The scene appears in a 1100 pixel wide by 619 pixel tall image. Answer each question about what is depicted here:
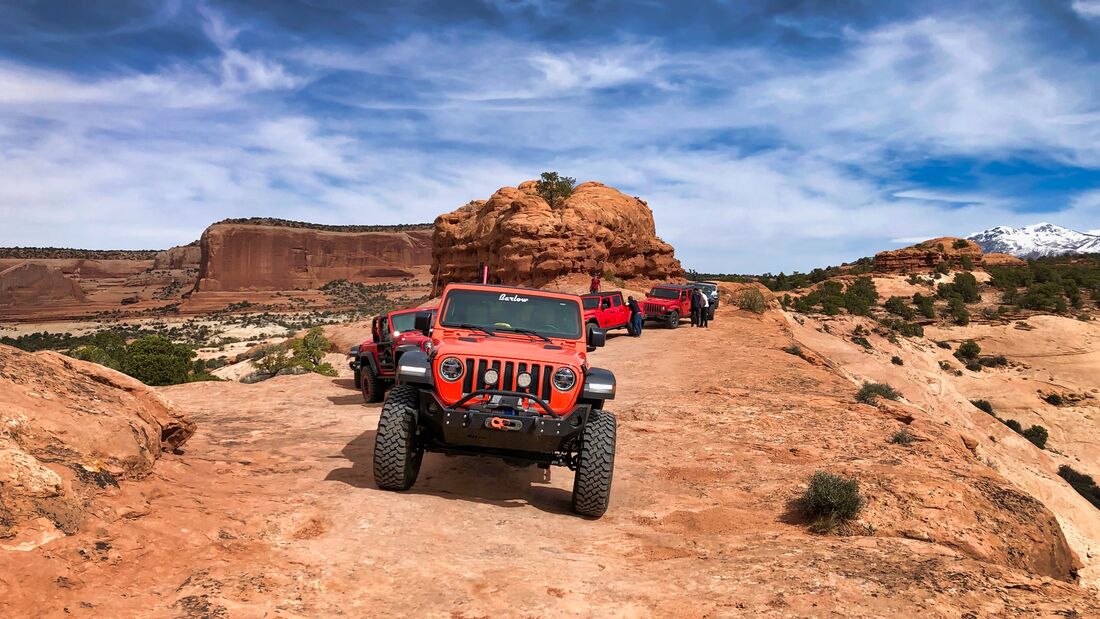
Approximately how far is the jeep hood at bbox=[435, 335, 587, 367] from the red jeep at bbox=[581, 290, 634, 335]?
15.3m

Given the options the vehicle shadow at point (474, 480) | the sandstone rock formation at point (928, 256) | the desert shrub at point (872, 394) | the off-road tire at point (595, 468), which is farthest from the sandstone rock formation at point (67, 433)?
the sandstone rock formation at point (928, 256)

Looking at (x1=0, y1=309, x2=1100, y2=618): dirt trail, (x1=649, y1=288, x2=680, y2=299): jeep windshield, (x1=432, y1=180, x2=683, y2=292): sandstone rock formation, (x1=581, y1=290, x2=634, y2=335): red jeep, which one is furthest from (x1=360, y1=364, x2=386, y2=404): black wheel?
(x1=432, y1=180, x2=683, y2=292): sandstone rock formation

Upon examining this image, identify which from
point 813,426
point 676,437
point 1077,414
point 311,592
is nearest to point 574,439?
point 311,592

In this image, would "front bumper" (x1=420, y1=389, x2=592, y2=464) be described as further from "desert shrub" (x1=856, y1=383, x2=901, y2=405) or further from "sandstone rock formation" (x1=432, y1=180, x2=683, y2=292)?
"sandstone rock formation" (x1=432, y1=180, x2=683, y2=292)

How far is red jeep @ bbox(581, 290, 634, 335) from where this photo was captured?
2281cm

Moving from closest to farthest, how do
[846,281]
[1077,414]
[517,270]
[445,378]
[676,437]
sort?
[445,378] < [676,437] < [1077,414] < [517,270] < [846,281]

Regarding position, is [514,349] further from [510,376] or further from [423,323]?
[423,323]

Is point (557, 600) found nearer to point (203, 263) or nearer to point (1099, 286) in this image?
point (1099, 286)

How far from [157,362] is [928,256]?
246 ft

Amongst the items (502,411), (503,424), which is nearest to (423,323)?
(502,411)

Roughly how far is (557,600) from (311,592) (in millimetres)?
1632

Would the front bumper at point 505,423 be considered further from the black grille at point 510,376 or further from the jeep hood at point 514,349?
the jeep hood at point 514,349

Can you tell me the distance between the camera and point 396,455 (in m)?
6.55

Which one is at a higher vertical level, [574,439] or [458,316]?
[458,316]
